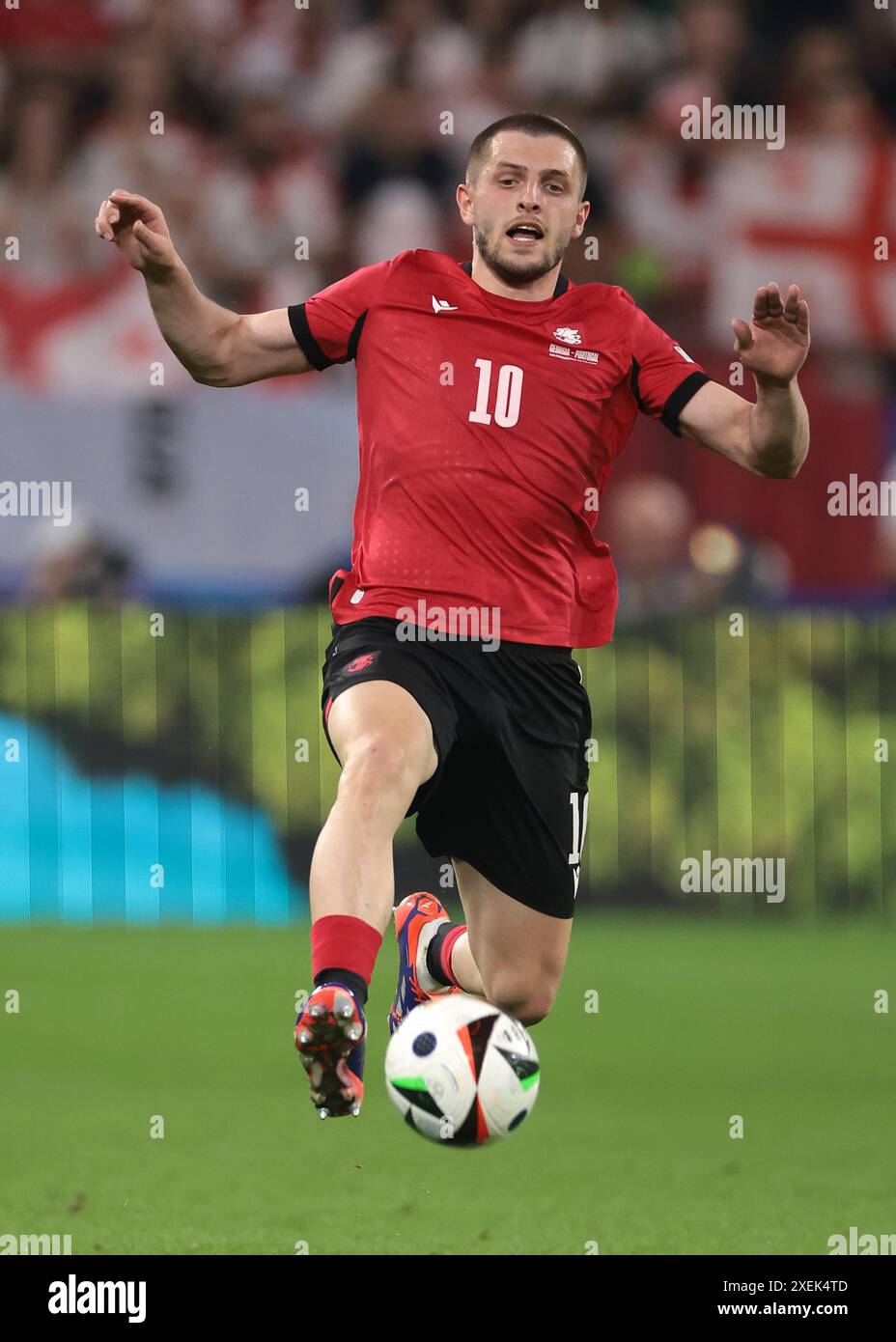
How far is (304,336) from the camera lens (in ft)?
16.4

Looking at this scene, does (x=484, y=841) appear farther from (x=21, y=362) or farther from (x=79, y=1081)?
(x=21, y=362)

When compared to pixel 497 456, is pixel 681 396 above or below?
above

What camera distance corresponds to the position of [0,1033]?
792cm

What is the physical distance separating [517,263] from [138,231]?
1030 mm

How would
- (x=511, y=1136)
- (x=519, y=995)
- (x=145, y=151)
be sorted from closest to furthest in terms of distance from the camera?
(x=519, y=995) < (x=511, y=1136) < (x=145, y=151)

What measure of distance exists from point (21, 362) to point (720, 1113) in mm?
7171

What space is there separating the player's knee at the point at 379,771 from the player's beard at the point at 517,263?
1.51 meters

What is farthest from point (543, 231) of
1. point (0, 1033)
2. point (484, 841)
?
point (0, 1033)

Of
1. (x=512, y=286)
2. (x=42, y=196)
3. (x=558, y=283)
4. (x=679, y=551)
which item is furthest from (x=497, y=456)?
(x=42, y=196)

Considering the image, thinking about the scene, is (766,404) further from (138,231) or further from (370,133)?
(370,133)

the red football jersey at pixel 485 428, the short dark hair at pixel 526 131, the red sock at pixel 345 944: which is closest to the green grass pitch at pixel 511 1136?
the red sock at pixel 345 944

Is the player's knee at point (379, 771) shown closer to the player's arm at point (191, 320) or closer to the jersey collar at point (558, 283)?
the player's arm at point (191, 320)

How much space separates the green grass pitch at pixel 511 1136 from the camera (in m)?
5.10

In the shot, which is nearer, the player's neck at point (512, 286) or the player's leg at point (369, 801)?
the player's leg at point (369, 801)
